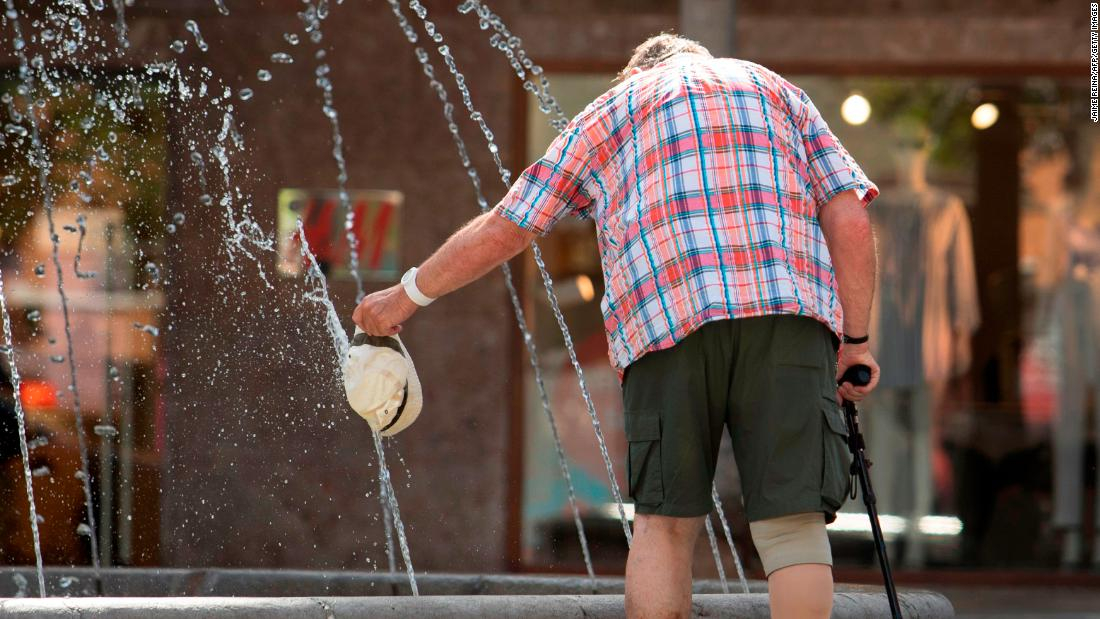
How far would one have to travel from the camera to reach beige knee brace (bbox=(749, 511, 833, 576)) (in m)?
2.74

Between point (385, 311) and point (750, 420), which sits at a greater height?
point (385, 311)

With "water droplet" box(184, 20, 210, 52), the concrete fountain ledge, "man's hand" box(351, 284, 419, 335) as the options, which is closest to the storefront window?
"water droplet" box(184, 20, 210, 52)

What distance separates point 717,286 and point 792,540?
0.48 m

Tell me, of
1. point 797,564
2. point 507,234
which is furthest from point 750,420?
point 507,234

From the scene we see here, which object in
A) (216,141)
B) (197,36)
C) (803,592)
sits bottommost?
(803,592)

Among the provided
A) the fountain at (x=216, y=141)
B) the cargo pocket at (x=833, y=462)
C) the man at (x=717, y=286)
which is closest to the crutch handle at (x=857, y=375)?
the man at (x=717, y=286)

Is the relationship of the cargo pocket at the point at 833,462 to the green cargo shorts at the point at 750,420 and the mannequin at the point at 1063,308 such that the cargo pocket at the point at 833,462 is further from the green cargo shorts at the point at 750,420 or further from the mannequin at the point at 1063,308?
the mannequin at the point at 1063,308

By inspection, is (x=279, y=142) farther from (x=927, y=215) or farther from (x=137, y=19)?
(x=927, y=215)

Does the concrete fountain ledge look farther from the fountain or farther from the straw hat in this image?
the fountain

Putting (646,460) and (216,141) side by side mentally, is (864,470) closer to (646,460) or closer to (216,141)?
(646,460)

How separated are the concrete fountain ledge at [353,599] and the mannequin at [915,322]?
3693 mm

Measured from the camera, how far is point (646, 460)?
2.82m

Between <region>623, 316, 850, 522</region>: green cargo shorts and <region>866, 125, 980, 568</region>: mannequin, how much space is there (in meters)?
4.58

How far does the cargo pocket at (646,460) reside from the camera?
2807 mm
